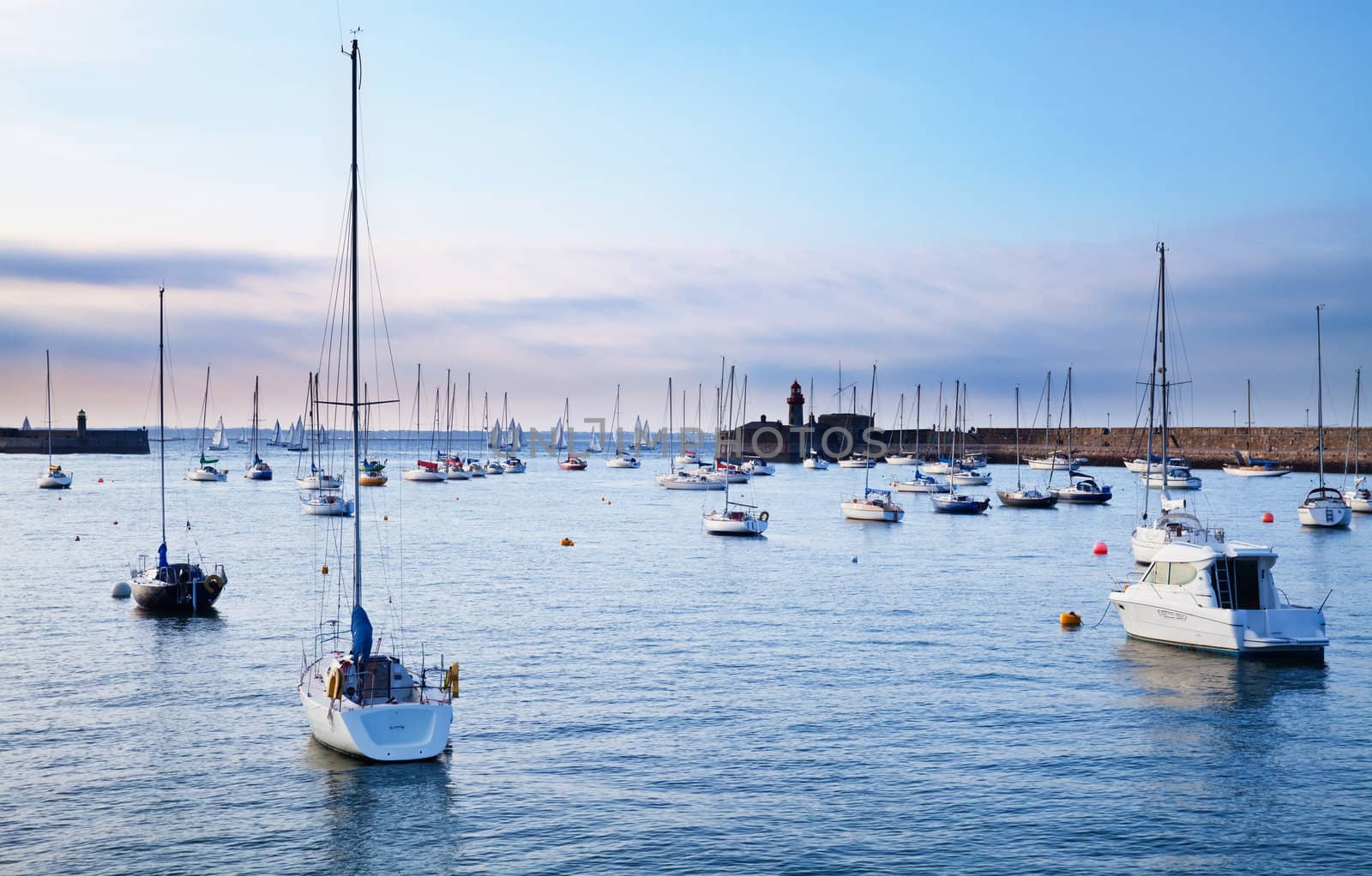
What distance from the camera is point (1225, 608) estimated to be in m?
33.5

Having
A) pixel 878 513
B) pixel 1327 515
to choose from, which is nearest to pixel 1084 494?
pixel 1327 515

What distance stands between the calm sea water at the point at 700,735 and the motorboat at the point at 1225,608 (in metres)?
0.83

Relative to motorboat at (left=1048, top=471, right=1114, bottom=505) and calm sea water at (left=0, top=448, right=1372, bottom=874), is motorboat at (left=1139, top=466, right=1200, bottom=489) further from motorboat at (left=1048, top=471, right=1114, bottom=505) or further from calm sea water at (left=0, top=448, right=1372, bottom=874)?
calm sea water at (left=0, top=448, right=1372, bottom=874)

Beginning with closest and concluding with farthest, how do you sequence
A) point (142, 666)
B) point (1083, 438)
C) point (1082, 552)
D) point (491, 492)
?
point (142, 666) → point (1082, 552) → point (491, 492) → point (1083, 438)

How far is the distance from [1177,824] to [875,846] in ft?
18.5

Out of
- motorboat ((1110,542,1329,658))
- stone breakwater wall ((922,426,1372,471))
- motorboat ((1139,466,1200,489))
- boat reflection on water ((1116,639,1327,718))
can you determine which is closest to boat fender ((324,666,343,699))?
boat reflection on water ((1116,639,1327,718))

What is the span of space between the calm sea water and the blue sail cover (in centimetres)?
214

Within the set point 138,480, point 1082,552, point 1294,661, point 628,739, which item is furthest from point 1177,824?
point 138,480

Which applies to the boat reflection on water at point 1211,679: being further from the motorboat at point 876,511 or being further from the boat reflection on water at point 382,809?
the motorboat at point 876,511

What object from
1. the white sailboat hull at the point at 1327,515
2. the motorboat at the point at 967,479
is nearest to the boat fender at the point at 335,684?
the white sailboat hull at the point at 1327,515

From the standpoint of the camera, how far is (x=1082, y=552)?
210 feet

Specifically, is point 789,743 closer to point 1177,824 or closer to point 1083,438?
point 1177,824

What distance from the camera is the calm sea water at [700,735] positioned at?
19016mm

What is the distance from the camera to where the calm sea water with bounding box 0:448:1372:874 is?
19016mm
